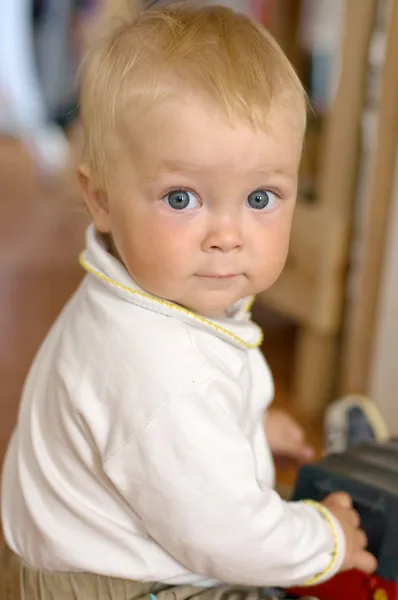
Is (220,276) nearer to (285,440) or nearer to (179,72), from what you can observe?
(179,72)

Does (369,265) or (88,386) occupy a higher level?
(369,265)

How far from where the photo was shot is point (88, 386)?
0.64m

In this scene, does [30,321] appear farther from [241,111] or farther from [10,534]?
[241,111]

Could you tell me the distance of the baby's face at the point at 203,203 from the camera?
1.96 feet

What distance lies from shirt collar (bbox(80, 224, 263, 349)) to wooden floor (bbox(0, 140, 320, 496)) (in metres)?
0.38

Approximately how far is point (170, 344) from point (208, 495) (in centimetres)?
12

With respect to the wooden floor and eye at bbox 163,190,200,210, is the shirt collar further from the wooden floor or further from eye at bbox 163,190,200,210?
the wooden floor

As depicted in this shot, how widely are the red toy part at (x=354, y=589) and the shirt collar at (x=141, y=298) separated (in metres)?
0.24

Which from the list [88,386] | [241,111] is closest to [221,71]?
[241,111]

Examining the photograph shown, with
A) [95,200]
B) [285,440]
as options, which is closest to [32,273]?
[285,440]

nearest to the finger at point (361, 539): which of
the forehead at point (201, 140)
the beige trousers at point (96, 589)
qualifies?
the beige trousers at point (96, 589)

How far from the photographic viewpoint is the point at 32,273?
81.7 inches

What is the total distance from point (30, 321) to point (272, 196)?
47.0 inches

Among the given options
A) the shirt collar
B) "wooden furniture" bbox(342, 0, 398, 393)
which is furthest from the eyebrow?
"wooden furniture" bbox(342, 0, 398, 393)
